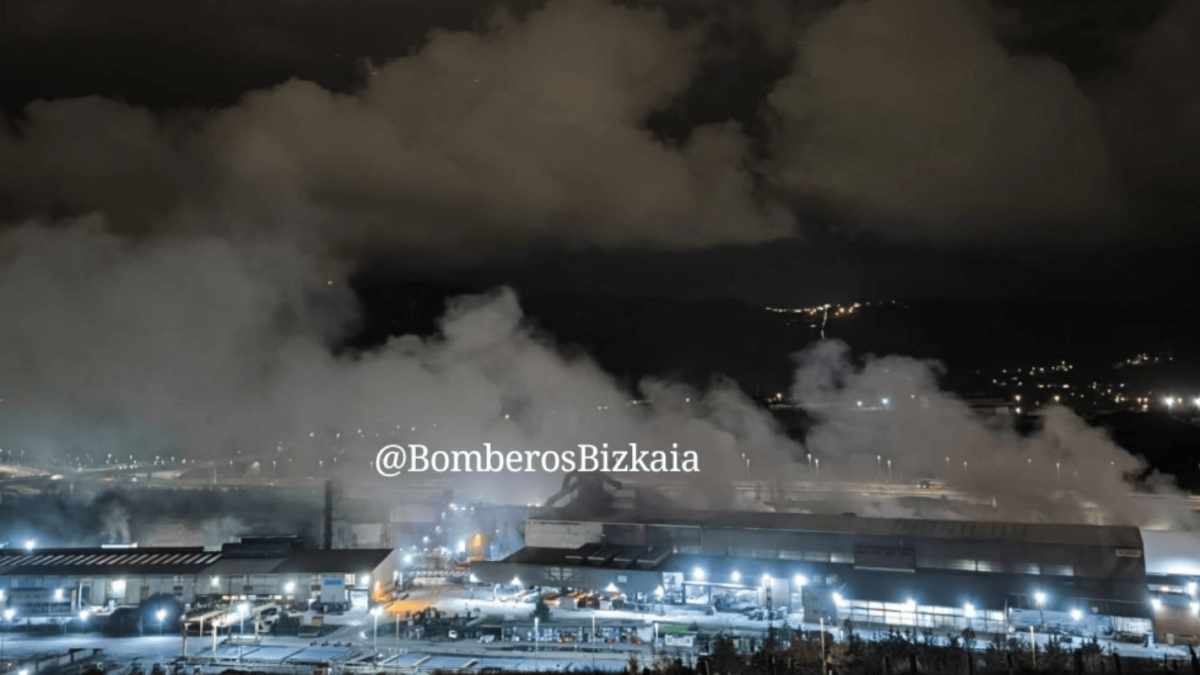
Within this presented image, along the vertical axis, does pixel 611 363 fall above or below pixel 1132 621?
above

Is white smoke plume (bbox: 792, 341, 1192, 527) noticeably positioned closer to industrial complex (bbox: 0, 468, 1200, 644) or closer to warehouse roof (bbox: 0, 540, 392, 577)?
industrial complex (bbox: 0, 468, 1200, 644)

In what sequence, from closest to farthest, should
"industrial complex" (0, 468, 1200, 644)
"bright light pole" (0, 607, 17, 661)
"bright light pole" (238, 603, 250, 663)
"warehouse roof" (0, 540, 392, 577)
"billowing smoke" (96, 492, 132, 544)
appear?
"bright light pole" (238, 603, 250, 663) < "industrial complex" (0, 468, 1200, 644) < "bright light pole" (0, 607, 17, 661) < "warehouse roof" (0, 540, 392, 577) < "billowing smoke" (96, 492, 132, 544)

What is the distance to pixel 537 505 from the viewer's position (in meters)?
21.1

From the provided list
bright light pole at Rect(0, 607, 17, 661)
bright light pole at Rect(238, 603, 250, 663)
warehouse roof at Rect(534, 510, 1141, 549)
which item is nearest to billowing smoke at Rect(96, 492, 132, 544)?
bright light pole at Rect(0, 607, 17, 661)

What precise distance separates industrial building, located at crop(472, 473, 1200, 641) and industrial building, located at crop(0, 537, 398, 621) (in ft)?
8.48

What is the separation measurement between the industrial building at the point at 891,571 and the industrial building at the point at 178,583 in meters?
2.58

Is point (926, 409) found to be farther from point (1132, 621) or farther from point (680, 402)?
point (1132, 621)

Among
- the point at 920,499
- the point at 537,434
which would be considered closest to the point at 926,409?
the point at 920,499

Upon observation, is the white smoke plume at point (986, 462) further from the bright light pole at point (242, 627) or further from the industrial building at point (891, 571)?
the bright light pole at point (242, 627)

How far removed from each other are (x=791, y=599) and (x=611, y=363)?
32557 mm

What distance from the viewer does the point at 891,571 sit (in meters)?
13.4

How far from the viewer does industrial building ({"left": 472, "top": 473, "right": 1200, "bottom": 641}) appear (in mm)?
12133

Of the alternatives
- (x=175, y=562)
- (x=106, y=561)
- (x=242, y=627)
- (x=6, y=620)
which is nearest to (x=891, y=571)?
(x=242, y=627)

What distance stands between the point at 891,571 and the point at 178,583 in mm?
13515
